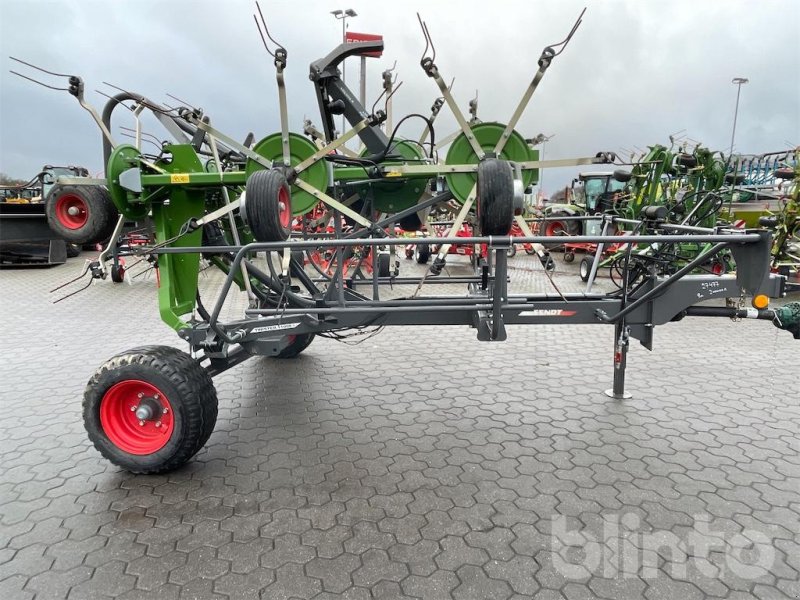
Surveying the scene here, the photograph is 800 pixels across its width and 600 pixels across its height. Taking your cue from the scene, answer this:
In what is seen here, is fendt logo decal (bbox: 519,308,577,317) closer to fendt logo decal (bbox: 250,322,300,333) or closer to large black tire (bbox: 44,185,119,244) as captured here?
fendt logo decal (bbox: 250,322,300,333)

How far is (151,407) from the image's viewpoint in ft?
11.7

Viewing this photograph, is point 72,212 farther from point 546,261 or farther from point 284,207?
point 546,261

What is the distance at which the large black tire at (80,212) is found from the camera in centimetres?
407

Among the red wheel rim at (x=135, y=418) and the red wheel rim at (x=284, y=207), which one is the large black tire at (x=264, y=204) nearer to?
the red wheel rim at (x=284, y=207)

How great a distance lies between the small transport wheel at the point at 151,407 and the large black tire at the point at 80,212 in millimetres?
1210

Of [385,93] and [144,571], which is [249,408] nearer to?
[144,571]

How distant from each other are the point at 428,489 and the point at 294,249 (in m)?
1.82

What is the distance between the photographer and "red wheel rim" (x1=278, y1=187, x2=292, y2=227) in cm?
362

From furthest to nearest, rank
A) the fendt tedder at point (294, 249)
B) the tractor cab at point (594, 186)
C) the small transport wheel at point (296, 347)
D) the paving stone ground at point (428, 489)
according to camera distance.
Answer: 1. the tractor cab at point (594, 186)
2. the small transport wheel at point (296, 347)
3. the fendt tedder at point (294, 249)
4. the paving stone ground at point (428, 489)
